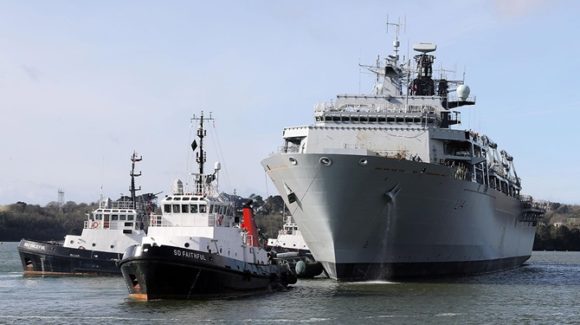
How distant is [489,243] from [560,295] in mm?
14190

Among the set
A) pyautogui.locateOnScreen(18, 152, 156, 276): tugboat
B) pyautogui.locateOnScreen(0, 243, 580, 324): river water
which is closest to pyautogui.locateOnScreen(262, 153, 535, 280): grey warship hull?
pyautogui.locateOnScreen(0, 243, 580, 324): river water

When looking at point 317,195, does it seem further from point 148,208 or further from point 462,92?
point 462,92

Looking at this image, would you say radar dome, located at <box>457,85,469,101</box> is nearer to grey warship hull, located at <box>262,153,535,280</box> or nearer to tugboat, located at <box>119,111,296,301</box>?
grey warship hull, located at <box>262,153,535,280</box>

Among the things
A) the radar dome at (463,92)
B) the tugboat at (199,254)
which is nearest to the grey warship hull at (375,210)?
the tugboat at (199,254)

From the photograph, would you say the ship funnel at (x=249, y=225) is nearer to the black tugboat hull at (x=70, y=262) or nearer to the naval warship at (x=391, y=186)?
the naval warship at (x=391, y=186)

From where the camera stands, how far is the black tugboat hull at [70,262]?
57250mm

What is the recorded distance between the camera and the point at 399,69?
6112 cm

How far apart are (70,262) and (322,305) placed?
2606 centimetres

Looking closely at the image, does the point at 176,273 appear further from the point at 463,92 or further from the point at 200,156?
the point at 463,92

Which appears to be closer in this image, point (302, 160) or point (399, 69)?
point (302, 160)

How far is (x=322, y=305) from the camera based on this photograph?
3666 centimetres

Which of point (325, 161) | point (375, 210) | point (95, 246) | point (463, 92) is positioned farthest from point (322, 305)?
point (463, 92)

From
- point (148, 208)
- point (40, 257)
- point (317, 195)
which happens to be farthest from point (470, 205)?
point (40, 257)

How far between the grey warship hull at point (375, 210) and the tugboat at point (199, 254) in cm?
302
